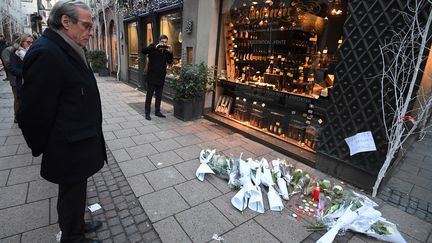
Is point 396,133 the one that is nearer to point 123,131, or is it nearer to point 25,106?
point 25,106

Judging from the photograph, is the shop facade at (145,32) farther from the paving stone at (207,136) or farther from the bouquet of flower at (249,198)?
the bouquet of flower at (249,198)

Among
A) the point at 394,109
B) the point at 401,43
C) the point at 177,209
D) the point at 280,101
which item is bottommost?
the point at 177,209

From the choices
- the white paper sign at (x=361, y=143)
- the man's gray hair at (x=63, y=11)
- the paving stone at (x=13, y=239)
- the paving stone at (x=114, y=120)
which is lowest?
the paving stone at (x=13, y=239)

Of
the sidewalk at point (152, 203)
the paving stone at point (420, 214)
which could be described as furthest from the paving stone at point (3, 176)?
the paving stone at point (420, 214)

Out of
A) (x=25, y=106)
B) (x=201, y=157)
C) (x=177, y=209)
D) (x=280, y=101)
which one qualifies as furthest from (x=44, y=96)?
(x=280, y=101)

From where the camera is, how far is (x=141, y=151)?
13.0 ft

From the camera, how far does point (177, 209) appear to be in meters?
2.61

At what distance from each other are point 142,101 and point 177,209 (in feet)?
18.4

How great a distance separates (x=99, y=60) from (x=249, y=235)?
13688mm

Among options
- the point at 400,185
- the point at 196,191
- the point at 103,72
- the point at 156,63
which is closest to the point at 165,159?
the point at 196,191

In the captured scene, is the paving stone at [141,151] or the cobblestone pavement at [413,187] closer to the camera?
the cobblestone pavement at [413,187]

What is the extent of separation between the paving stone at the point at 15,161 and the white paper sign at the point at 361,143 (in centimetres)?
437

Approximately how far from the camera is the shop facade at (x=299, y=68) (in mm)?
3023

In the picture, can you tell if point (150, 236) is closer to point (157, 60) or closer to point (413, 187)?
point (413, 187)
